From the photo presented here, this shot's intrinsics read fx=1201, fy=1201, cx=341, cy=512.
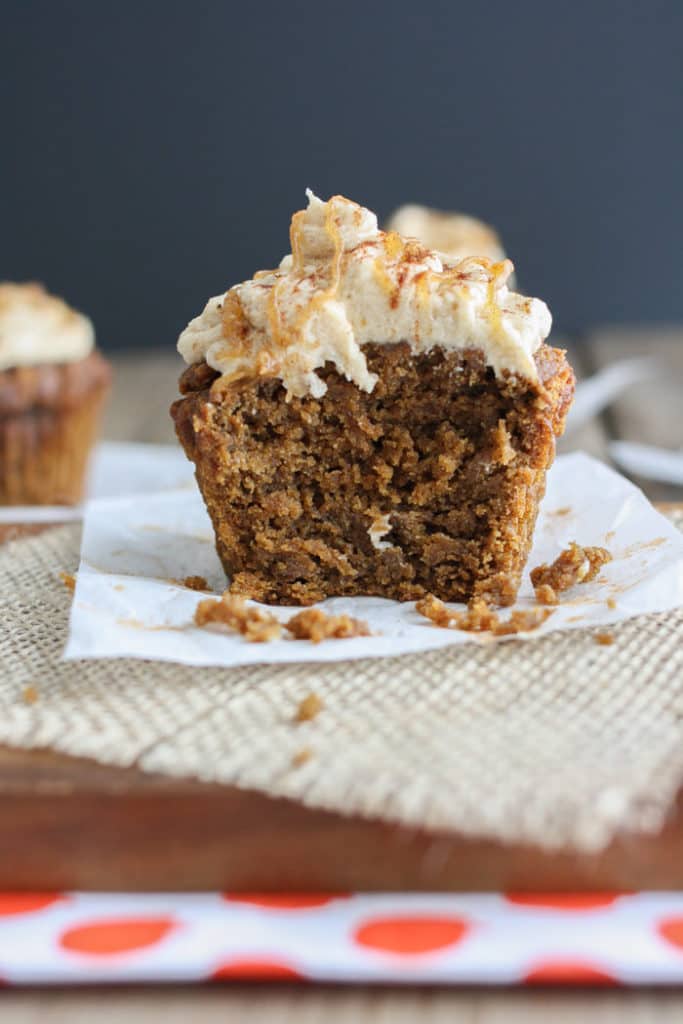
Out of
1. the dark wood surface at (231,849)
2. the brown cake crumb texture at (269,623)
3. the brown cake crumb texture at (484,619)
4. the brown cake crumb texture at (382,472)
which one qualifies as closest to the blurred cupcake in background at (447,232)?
the brown cake crumb texture at (382,472)

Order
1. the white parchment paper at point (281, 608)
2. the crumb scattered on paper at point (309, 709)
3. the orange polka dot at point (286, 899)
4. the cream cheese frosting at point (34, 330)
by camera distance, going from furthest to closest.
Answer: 1. the cream cheese frosting at point (34, 330)
2. the white parchment paper at point (281, 608)
3. the crumb scattered on paper at point (309, 709)
4. the orange polka dot at point (286, 899)

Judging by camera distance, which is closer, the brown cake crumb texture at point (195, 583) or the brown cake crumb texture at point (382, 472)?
the brown cake crumb texture at point (382, 472)

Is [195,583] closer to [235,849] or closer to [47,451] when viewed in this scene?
[235,849]

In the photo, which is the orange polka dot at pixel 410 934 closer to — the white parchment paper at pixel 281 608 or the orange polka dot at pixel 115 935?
the orange polka dot at pixel 115 935

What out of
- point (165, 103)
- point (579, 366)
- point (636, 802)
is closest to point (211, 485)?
point (636, 802)

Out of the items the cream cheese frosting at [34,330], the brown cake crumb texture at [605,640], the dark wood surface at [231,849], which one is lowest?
the dark wood surface at [231,849]

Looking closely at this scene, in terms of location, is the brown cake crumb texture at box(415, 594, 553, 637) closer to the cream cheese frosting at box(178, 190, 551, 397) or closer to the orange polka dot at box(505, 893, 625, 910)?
the cream cheese frosting at box(178, 190, 551, 397)

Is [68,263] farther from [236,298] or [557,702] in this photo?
[557,702]

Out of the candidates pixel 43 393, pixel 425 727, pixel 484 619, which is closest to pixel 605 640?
pixel 484 619
